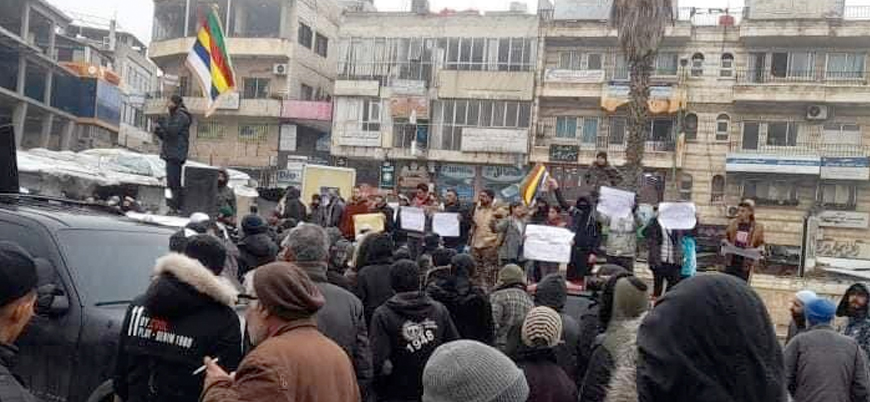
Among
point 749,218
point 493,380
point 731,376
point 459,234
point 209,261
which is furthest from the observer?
point 459,234

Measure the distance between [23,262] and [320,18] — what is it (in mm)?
43950

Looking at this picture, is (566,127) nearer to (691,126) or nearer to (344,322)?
(691,126)

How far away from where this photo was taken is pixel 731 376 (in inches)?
71.5

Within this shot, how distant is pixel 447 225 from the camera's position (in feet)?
40.8

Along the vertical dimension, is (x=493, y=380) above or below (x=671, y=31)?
below

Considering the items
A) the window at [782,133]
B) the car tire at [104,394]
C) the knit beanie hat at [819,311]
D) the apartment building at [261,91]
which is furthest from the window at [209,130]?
the knit beanie hat at [819,311]

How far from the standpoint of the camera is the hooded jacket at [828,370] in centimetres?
509

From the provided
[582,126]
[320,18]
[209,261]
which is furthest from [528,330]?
[320,18]

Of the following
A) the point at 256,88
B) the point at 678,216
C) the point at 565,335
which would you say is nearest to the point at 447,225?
the point at 678,216

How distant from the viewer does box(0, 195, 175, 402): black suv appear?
491 centimetres

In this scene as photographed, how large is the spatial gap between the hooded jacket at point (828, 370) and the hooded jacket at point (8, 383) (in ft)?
14.9

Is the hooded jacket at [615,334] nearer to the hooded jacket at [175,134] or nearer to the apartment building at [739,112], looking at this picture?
the hooded jacket at [175,134]

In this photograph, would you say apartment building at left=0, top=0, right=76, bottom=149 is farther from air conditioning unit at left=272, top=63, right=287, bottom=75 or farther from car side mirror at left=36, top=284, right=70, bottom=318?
Answer: car side mirror at left=36, top=284, right=70, bottom=318

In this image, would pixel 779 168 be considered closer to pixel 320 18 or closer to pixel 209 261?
pixel 320 18
